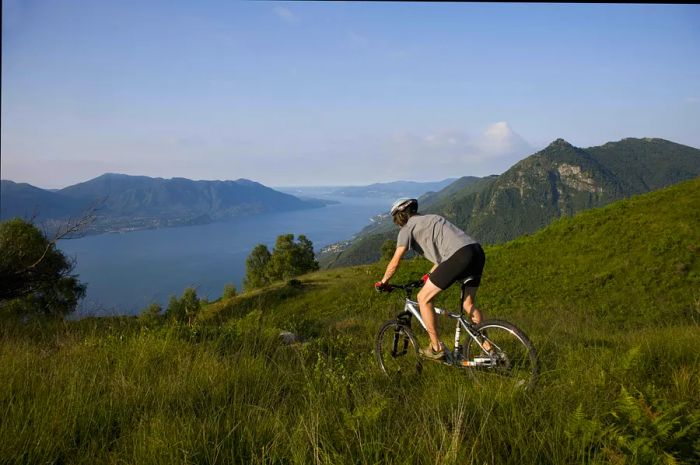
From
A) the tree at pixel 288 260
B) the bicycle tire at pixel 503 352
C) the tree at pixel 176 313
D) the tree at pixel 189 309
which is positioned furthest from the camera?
the tree at pixel 288 260

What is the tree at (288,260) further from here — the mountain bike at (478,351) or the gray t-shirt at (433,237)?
the gray t-shirt at (433,237)

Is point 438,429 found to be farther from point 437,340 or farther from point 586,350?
point 586,350

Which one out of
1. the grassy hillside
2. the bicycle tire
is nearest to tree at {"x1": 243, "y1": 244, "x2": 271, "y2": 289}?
the grassy hillside

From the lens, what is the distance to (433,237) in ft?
18.7

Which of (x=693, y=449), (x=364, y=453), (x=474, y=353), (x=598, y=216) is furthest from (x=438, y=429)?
(x=598, y=216)

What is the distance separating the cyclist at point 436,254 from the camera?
213 inches

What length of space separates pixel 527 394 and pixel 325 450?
204 cm

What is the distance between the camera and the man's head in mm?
6012

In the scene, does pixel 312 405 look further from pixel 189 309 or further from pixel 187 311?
pixel 189 309

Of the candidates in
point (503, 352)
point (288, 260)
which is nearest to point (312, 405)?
point (503, 352)

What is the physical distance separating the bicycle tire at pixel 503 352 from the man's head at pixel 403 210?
77.8 inches

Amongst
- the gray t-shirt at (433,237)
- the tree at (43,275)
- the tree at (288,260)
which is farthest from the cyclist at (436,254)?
the tree at (288,260)

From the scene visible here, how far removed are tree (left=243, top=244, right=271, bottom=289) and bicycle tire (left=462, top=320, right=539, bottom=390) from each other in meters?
70.1

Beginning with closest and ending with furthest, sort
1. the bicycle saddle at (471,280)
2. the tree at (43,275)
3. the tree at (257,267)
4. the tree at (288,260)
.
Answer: the bicycle saddle at (471,280), the tree at (43,275), the tree at (288,260), the tree at (257,267)
